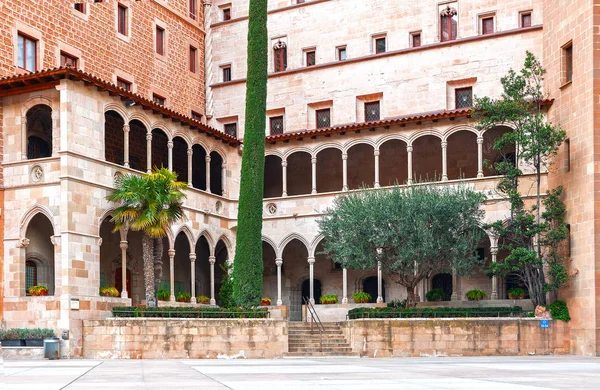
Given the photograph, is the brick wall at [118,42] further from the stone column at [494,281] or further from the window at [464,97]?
the stone column at [494,281]

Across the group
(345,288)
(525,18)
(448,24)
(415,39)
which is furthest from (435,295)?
(525,18)

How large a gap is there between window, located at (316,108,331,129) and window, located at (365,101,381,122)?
1878 millimetres

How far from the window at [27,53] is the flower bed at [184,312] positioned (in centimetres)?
1009

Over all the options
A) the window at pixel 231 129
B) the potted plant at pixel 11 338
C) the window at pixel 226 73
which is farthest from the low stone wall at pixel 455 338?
the window at pixel 226 73

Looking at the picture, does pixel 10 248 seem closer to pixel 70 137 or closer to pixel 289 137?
pixel 70 137

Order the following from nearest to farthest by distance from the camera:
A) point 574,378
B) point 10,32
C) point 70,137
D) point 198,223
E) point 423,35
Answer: point 574,378
point 70,137
point 10,32
point 198,223
point 423,35

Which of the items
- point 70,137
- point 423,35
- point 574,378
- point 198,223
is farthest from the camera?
point 423,35

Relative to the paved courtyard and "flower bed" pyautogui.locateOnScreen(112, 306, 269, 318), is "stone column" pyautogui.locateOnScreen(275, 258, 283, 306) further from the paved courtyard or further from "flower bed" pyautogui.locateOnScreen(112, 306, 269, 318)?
the paved courtyard

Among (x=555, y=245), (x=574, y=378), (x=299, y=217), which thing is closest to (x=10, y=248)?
(x=299, y=217)

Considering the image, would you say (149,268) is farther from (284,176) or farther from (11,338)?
(284,176)

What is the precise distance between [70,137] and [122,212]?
3099 millimetres

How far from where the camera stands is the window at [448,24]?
137 feet

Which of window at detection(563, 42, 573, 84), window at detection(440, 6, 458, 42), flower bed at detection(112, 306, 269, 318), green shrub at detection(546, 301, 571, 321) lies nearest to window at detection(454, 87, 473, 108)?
window at detection(440, 6, 458, 42)

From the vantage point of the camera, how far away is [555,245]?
108ft
